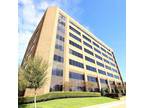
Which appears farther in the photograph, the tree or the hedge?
the tree

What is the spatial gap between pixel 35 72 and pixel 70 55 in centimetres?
82

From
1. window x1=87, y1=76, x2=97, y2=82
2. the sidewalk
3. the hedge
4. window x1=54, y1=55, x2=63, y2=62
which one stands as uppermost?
A: window x1=54, y1=55, x2=63, y2=62

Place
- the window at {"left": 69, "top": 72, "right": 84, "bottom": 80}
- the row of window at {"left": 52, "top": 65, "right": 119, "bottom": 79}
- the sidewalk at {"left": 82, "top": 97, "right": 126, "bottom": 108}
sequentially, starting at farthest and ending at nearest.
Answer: the window at {"left": 69, "top": 72, "right": 84, "bottom": 80}
the row of window at {"left": 52, "top": 65, "right": 119, "bottom": 79}
the sidewalk at {"left": 82, "top": 97, "right": 126, "bottom": 108}

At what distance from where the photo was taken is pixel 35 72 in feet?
23.0

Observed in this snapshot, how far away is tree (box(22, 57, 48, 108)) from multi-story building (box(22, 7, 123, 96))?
10 cm

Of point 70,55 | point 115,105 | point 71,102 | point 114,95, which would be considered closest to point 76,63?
point 70,55

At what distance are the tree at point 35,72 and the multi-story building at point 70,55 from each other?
0.10 metres

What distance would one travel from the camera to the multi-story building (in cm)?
680

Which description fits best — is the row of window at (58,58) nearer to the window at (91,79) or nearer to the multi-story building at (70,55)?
the multi-story building at (70,55)

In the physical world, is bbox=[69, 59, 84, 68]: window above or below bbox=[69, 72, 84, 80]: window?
above

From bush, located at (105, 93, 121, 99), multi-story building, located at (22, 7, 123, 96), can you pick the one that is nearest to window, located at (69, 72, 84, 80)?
multi-story building, located at (22, 7, 123, 96)

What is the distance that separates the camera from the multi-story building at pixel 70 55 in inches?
268

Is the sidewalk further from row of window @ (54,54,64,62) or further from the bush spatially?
row of window @ (54,54,64,62)
